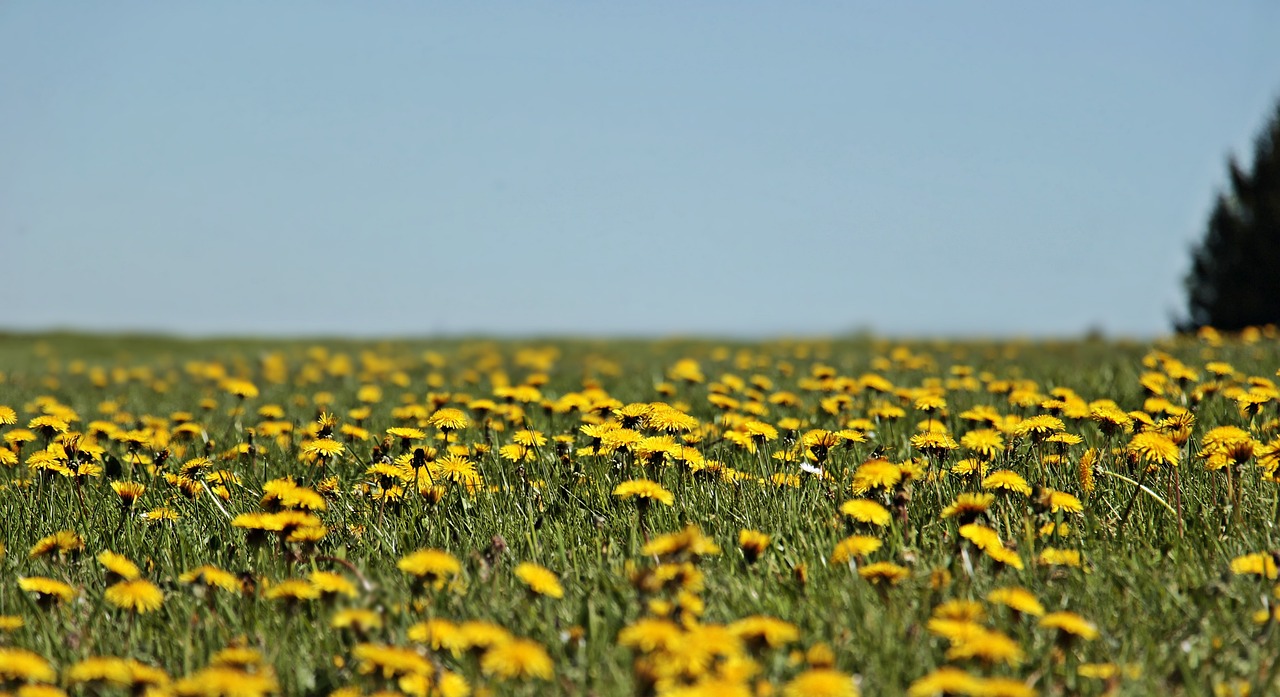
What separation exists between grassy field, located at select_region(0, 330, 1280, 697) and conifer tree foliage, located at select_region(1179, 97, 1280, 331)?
2044 cm

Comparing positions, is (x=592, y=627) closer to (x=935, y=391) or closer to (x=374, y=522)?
(x=374, y=522)

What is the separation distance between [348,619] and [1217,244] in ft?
84.3

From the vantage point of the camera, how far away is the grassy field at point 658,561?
2.13m

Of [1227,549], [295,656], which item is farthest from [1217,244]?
[295,656]

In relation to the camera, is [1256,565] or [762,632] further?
[1256,565]

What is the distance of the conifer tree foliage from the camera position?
882 inches

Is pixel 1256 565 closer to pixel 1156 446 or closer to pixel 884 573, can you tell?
pixel 1156 446

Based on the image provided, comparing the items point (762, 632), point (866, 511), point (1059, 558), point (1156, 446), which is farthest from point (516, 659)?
point (1156, 446)

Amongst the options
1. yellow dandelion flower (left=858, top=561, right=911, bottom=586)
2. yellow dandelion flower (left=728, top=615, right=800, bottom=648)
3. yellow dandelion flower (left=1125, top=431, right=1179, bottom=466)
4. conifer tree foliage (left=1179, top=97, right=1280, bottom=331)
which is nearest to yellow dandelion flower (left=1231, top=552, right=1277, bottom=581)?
yellow dandelion flower (left=1125, top=431, right=1179, bottom=466)

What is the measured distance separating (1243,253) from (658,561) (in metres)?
24.2

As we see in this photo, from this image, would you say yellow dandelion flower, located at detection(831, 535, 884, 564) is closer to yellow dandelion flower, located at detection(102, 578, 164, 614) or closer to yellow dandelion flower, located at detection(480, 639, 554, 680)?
yellow dandelion flower, located at detection(480, 639, 554, 680)

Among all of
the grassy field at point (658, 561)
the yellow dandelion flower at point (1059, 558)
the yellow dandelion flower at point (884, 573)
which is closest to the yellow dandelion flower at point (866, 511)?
the grassy field at point (658, 561)

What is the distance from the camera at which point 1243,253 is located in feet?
75.4

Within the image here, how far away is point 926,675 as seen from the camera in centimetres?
218
